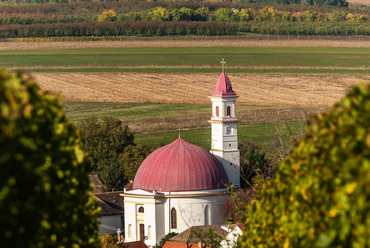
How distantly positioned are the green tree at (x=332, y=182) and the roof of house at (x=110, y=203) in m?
60.4

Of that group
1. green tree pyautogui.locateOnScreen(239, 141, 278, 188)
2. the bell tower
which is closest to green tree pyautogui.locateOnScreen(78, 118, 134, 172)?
green tree pyautogui.locateOnScreen(239, 141, 278, 188)

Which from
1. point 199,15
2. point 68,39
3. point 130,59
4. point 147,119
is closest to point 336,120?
point 147,119

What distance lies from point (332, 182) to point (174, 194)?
Result: 59.3 metres

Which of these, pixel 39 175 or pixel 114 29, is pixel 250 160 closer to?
pixel 114 29

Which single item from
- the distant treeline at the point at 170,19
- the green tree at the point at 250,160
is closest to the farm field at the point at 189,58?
the distant treeline at the point at 170,19

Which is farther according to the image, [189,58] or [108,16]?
[108,16]

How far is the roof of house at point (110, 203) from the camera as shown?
7162cm

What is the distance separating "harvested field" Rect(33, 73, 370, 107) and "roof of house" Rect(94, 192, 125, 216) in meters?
21.9

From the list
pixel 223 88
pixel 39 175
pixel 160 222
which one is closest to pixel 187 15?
pixel 223 88

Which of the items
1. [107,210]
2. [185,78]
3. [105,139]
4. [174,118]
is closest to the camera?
[107,210]

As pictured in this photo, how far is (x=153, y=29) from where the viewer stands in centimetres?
13125

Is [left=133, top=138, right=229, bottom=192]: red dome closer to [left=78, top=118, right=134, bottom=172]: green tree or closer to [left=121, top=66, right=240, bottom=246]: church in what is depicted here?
[left=121, top=66, right=240, bottom=246]: church

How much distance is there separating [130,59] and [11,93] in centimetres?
10922

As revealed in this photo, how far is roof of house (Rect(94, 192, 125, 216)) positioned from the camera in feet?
235
